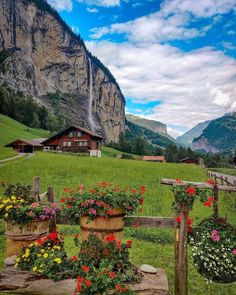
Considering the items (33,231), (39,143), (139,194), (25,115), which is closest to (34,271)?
(33,231)

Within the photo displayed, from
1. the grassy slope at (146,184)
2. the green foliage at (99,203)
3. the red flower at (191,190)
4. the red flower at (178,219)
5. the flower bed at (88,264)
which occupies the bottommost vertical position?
the grassy slope at (146,184)

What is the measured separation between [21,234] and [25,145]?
63.4 meters

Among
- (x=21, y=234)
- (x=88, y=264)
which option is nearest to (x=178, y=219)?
(x=88, y=264)

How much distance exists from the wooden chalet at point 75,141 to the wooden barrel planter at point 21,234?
210 ft

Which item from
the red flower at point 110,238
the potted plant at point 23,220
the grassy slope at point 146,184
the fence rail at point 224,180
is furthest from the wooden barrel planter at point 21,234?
the fence rail at point 224,180

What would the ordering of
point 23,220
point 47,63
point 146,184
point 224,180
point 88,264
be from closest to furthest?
point 88,264
point 23,220
point 224,180
point 146,184
point 47,63

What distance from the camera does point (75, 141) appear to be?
2847 inches

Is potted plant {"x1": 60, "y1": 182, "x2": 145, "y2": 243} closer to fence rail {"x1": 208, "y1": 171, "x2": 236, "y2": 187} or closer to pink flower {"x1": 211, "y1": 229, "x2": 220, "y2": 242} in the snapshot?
pink flower {"x1": 211, "y1": 229, "x2": 220, "y2": 242}

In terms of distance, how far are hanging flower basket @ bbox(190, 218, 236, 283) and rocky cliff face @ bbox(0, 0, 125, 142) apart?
140814 millimetres

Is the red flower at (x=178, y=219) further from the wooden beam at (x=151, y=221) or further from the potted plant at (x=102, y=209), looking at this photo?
the potted plant at (x=102, y=209)

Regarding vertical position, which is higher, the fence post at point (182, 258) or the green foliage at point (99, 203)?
the green foliage at point (99, 203)

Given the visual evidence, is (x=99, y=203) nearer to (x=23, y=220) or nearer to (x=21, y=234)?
(x=23, y=220)

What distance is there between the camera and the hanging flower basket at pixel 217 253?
16.8ft

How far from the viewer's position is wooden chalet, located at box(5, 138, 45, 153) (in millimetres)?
64625
